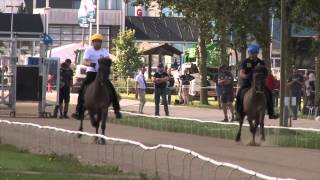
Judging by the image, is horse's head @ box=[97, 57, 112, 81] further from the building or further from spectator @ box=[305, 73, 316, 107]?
the building

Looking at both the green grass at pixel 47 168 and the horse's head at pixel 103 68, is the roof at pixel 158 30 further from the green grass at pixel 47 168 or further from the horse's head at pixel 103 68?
the green grass at pixel 47 168

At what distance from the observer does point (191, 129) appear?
21.0m

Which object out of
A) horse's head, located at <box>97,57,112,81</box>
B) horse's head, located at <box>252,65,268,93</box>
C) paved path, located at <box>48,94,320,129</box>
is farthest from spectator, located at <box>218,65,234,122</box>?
horse's head, located at <box>97,57,112,81</box>

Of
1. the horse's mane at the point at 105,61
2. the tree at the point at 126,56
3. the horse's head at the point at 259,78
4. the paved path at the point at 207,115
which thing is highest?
the tree at the point at 126,56

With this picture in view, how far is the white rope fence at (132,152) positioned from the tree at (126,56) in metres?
44.7

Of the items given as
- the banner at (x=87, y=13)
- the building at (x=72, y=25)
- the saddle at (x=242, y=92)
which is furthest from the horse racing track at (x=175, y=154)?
the building at (x=72, y=25)

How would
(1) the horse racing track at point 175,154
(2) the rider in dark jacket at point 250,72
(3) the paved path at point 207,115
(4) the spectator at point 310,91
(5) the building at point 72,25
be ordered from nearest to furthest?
(1) the horse racing track at point 175,154, (2) the rider in dark jacket at point 250,72, (3) the paved path at point 207,115, (4) the spectator at point 310,91, (5) the building at point 72,25

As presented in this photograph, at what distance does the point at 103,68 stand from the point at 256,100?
3.43m

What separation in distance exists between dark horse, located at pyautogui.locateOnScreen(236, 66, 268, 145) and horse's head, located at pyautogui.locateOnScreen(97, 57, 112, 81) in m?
3.12

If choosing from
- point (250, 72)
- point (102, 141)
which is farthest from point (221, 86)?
point (102, 141)

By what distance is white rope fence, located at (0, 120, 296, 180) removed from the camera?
11547mm

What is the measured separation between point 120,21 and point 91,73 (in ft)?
267

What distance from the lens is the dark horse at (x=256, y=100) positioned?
17.2m

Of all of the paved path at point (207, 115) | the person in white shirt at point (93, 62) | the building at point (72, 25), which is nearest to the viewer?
the person in white shirt at point (93, 62)
